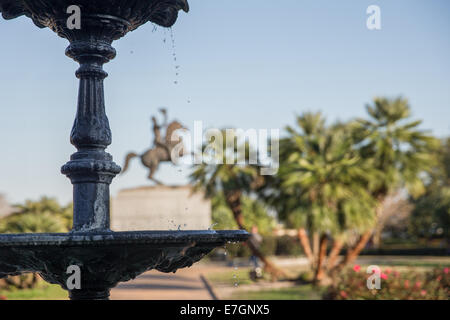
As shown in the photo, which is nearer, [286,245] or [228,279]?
[228,279]

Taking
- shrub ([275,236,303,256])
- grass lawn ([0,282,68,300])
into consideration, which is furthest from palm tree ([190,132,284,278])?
shrub ([275,236,303,256])

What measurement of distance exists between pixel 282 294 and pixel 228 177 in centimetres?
626

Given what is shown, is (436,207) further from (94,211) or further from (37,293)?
(94,211)

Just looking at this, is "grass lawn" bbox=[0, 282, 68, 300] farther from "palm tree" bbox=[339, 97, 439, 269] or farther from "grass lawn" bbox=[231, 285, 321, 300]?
"palm tree" bbox=[339, 97, 439, 269]

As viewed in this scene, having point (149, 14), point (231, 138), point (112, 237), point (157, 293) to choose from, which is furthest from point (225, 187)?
point (112, 237)

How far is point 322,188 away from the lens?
63.5 feet

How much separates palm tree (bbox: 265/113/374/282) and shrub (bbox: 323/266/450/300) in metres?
6.17

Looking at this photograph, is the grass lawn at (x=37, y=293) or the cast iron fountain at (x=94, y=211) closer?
the cast iron fountain at (x=94, y=211)

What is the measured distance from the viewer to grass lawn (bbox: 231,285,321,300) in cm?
1477

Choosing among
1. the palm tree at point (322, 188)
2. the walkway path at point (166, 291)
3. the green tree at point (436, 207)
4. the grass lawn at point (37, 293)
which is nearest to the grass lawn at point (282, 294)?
the walkway path at point (166, 291)

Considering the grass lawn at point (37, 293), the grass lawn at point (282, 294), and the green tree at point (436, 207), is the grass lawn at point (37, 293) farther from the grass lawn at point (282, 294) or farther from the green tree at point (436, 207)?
the green tree at point (436, 207)

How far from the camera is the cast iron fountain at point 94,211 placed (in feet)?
11.5

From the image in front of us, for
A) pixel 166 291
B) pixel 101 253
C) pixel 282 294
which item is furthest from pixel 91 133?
pixel 166 291

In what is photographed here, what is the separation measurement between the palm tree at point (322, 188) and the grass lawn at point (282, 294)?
1502 mm
